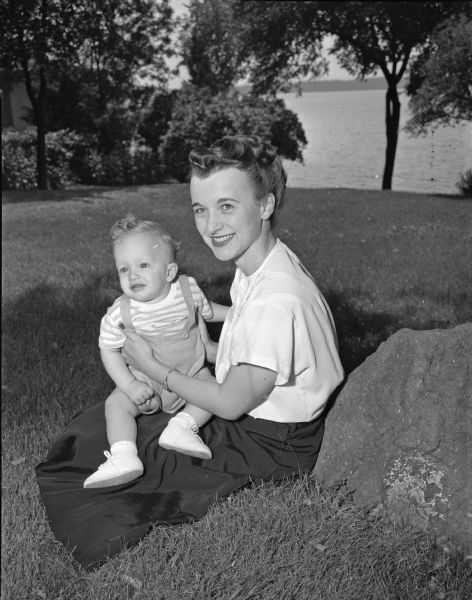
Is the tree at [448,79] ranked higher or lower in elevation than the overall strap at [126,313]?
higher

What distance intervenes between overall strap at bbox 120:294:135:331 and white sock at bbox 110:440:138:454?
0.64 m

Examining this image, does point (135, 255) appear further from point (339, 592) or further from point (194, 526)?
point (339, 592)

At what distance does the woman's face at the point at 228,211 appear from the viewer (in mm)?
3291

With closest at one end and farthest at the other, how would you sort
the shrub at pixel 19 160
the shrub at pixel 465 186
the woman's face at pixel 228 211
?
the woman's face at pixel 228 211, the shrub at pixel 465 186, the shrub at pixel 19 160

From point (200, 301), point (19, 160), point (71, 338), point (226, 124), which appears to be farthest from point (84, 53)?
point (200, 301)

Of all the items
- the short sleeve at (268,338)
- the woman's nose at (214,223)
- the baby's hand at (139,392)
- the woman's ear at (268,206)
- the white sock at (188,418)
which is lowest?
the white sock at (188,418)

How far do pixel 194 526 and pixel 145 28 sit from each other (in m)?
27.7

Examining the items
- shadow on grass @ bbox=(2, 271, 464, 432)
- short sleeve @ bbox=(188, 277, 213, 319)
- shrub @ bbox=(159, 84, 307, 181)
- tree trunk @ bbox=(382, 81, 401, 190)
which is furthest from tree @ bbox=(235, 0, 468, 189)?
short sleeve @ bbox=(188, 277, 213, 319)

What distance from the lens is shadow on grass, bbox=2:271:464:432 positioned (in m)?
4.97

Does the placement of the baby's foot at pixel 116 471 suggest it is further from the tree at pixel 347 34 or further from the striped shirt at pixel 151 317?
the tree at pixel 347 34

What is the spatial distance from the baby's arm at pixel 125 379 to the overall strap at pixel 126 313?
174 millimetres

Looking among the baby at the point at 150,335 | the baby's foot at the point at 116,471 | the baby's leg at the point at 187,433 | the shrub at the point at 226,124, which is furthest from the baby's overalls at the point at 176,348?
the shrub at the point at 226,124

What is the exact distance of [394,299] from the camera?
7.41m

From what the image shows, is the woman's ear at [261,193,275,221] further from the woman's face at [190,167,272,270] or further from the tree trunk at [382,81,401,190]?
the tree trunk at [382,81,401,190]
